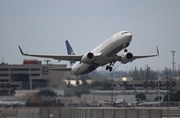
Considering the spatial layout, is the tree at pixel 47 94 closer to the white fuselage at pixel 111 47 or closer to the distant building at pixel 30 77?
the distant building at pixel 30 77

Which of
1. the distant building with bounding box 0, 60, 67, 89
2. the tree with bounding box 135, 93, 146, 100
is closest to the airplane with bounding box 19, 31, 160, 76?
the distant building with bounding box 0, 60, 67, 89

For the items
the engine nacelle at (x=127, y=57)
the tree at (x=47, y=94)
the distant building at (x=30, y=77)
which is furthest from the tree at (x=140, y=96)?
the tree at (x=47, y=94)

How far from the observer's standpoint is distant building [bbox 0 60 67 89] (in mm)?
66500

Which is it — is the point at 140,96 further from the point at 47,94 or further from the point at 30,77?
the point at 47,94

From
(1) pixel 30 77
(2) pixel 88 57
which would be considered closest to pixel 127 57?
(2) pixel 88 57

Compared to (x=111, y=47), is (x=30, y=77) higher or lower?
lower

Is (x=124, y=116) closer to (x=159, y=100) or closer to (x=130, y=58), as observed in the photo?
(x=130, y=58)

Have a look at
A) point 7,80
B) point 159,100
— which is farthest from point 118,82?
point 7,80

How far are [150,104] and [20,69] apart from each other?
27165 mm

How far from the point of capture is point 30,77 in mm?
82688

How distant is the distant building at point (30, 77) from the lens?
66.5m

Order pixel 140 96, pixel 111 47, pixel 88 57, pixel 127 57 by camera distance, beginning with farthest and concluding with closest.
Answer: pixel 140 96
pixel 127 57
pixel 88 57
pixel 111 47

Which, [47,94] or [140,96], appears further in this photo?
[140,96]

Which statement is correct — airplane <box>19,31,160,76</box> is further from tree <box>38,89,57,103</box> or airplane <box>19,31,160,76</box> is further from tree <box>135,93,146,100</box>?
tree <box>135,93,146,100</box>
